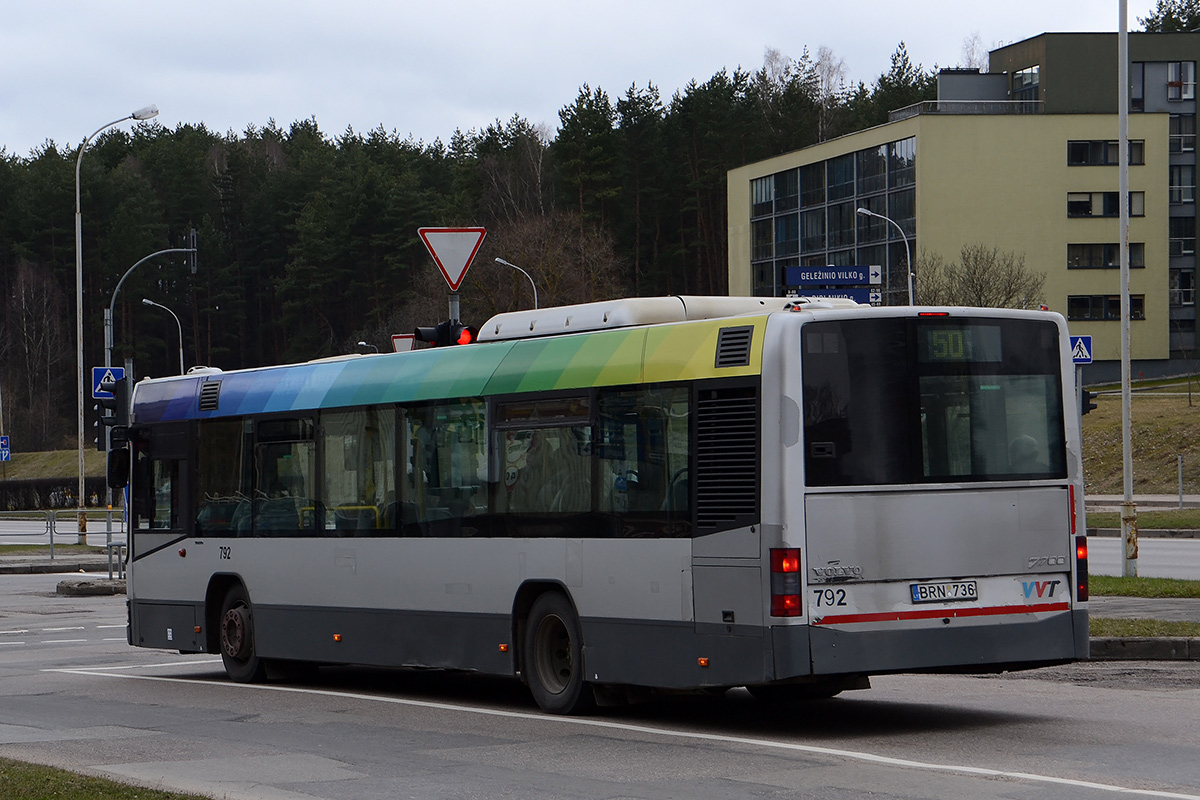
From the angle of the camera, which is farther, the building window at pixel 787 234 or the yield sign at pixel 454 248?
the building window at pixel 787 234

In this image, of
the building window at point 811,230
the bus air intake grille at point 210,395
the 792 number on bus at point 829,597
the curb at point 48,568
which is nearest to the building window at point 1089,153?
the building window at point 811,230

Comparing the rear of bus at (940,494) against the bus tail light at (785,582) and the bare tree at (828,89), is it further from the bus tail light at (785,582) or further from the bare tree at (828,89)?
the bare tree at (828,89)

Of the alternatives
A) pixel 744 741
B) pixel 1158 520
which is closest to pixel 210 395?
pixel 744 741

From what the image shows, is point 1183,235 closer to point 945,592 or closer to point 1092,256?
point 1092,256

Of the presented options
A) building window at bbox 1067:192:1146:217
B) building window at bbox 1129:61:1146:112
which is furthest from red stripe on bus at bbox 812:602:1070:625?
building window at bbox 1129:61:1146:112

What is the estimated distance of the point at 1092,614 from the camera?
1805cm

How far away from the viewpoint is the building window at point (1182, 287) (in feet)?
309

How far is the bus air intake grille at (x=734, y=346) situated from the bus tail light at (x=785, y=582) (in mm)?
1253

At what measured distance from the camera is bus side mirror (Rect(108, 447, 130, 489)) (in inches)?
693

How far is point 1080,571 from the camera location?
11555 millimetres

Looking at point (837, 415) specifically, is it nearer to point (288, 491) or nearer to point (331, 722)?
point (331, 722)

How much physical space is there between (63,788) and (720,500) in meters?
4.37

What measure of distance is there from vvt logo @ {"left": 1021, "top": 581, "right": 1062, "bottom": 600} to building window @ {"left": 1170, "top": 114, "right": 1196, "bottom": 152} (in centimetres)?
8799

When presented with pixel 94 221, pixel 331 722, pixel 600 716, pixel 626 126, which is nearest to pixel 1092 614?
pixel 600 716
